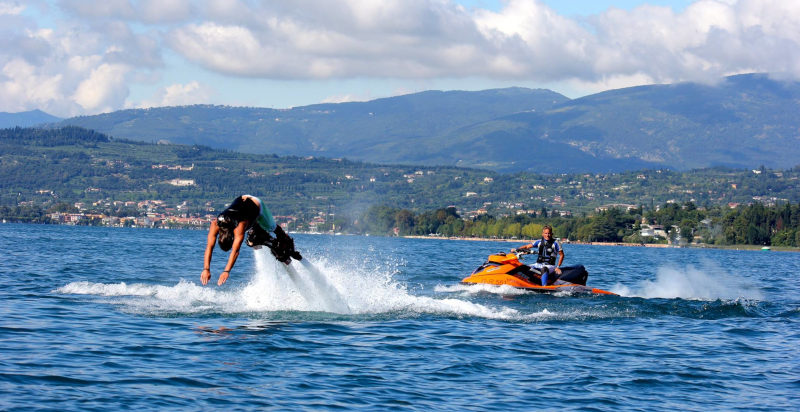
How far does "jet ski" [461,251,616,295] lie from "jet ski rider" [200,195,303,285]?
34.5ft

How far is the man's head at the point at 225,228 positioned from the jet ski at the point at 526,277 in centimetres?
1264

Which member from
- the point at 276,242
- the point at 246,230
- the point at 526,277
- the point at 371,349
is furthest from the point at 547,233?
the point at 371,349

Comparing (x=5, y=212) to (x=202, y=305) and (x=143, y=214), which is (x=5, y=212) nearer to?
(x=143, y=214)

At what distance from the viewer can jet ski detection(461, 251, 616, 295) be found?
27469 millimetres

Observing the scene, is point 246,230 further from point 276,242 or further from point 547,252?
point 547,252

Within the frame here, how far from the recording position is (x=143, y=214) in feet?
592

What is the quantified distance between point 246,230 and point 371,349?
3.50 m

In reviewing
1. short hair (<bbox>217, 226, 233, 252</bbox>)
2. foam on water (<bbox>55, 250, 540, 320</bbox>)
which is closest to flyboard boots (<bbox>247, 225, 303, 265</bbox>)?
foam on water (<bbox>55, 250, 540, 320</bbox>)

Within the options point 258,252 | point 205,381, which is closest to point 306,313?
point 258,252

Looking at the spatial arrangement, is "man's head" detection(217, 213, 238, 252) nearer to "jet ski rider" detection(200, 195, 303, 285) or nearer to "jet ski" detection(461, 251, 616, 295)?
"jet ski rider" detection(200, 195, 303, 285)

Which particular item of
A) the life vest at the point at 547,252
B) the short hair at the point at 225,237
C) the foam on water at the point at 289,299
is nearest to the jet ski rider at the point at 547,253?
the life vest at the point at 547,252

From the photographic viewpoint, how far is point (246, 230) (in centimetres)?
1714

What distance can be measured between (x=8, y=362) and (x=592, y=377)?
8.88 m

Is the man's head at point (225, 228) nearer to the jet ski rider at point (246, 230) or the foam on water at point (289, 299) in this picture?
the jet ski rider at point (246, 230)
